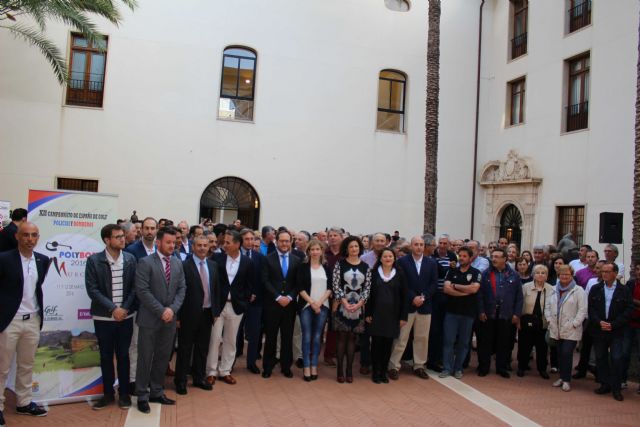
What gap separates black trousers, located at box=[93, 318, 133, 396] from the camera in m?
5.52

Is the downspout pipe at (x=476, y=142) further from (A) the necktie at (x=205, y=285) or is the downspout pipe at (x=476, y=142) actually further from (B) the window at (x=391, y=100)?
(A) the necktie at (x=205, y=285)

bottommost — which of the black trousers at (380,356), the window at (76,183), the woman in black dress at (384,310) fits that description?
the black trousers at (380,356)

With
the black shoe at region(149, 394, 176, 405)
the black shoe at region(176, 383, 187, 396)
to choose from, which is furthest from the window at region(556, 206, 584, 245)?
the black shoe at region(149, 394, 176, 405)

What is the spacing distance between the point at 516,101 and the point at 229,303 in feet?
48.6

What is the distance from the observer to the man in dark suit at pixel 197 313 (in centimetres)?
618

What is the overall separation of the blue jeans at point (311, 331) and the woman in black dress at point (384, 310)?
0.62m

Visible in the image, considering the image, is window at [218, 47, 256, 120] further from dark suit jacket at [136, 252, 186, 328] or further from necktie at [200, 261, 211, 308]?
dark suit jacket at [136, 252, 186, 328]

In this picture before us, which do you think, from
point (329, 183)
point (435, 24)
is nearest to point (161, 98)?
point (329, 183)

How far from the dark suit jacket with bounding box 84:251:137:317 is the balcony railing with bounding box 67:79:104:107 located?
12.0m

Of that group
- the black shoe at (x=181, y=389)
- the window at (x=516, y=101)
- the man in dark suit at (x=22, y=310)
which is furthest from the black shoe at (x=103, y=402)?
the window at (x=516, y=101)

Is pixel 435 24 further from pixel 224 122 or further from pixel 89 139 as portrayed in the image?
pixel 89 139

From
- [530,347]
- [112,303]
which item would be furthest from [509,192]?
[112,303]

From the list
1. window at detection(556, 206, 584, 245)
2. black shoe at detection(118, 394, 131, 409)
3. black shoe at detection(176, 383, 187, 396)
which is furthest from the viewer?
window at detection(556, 206, 584, 245)

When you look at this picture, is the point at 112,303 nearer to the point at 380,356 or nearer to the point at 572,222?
the point at 380,356
